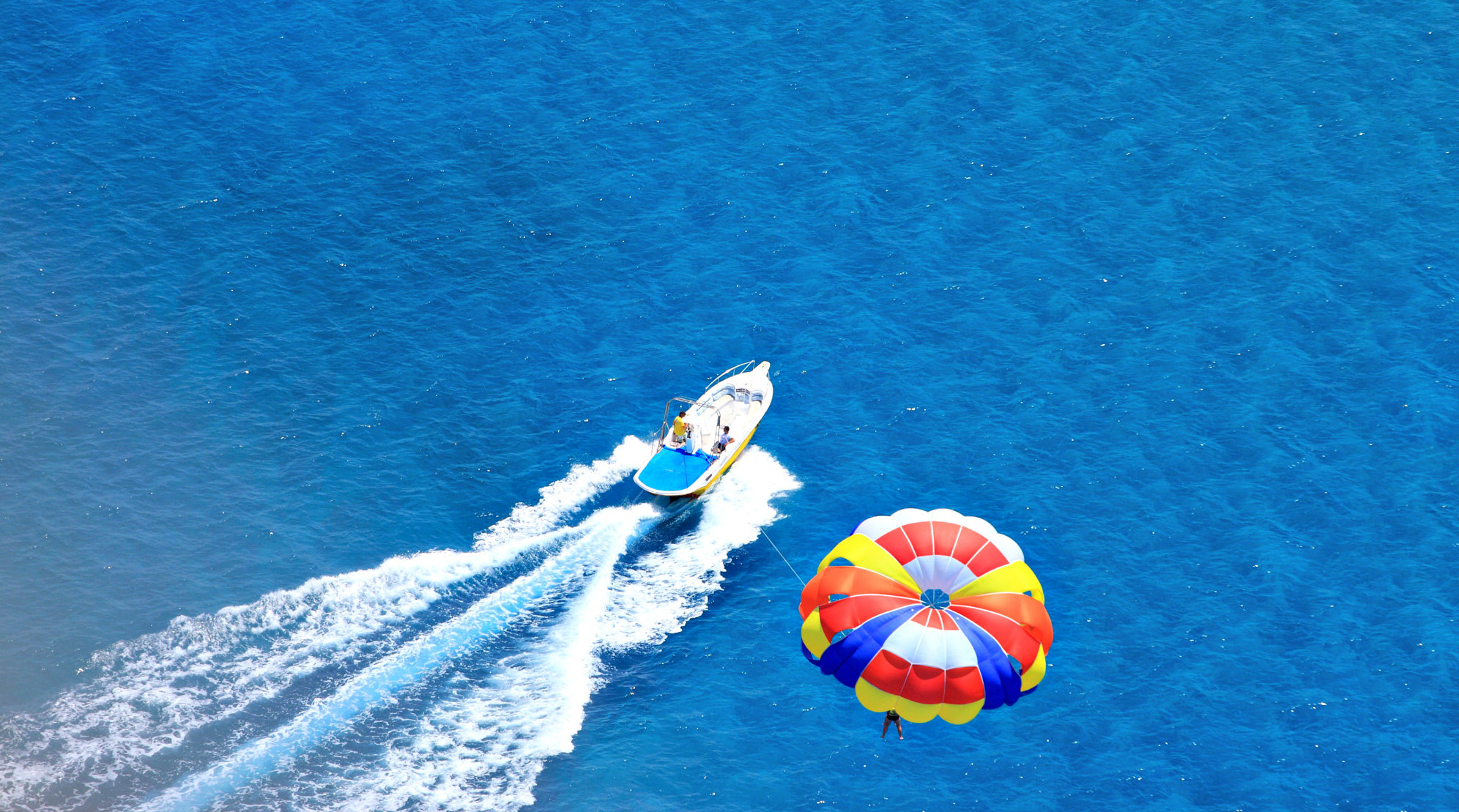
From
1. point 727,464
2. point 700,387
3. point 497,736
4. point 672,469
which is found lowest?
point 497,736

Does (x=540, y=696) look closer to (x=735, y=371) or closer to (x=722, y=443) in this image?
(x=722, y=443)

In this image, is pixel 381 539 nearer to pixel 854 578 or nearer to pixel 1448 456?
pixel 854 578

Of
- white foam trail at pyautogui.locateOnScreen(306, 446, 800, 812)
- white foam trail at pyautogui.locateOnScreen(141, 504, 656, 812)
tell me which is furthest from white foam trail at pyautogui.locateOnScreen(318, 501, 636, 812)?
white foam trail at pyautogui.locateOnScreen(141, 504, 656, 812)

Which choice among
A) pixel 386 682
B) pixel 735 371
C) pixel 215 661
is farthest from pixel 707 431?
pixel 215 661

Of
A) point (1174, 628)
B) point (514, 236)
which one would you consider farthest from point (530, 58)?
point (1174, 628)

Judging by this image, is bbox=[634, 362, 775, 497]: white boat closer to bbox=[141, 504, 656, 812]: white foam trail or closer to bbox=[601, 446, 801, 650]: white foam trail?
bbox=[601, 446, 801, 650]: white foam trail

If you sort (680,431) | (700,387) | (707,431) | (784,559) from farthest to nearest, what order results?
(700,387) < (707,431) < (680,431) < (784,559)

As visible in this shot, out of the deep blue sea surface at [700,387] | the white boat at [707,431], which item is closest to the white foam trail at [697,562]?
the deep blue sea surface at [700,387]
